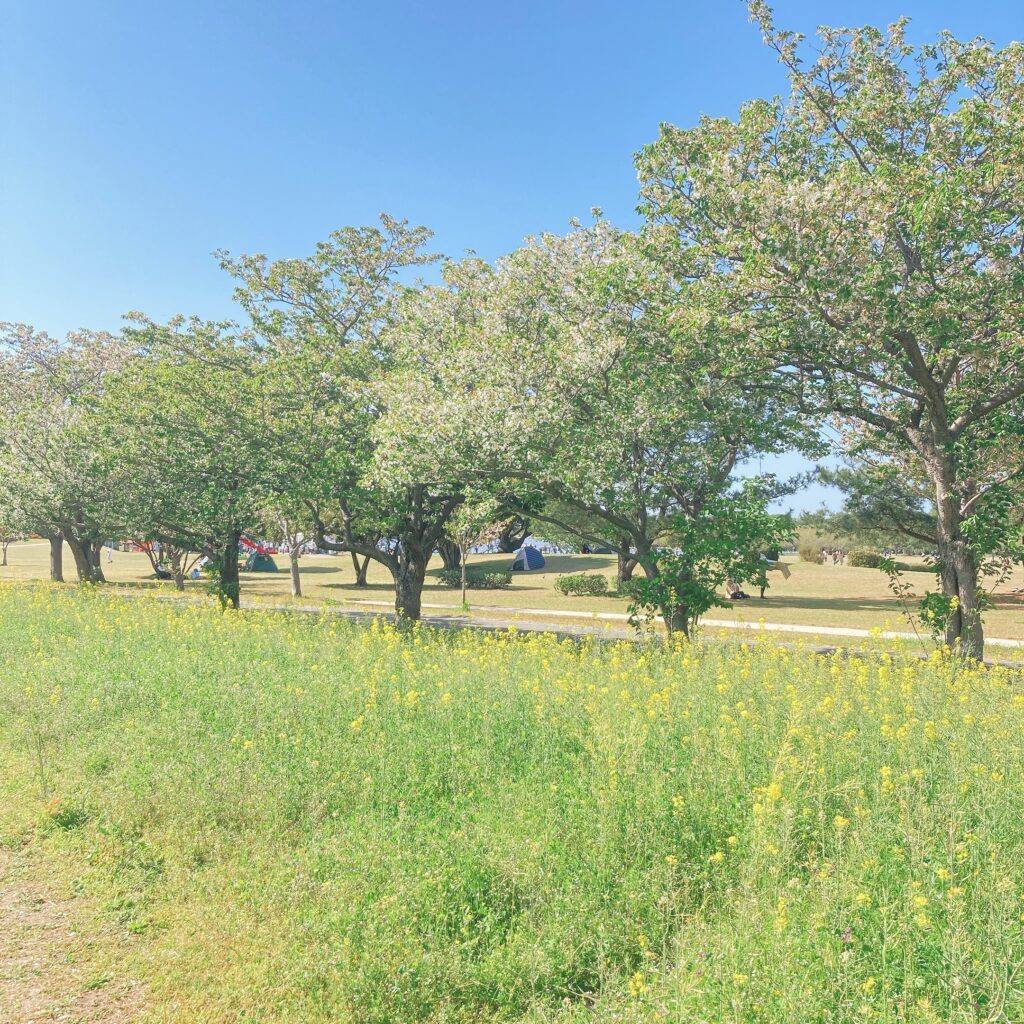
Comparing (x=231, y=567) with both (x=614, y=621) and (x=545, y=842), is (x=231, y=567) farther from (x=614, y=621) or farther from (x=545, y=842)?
(x=545, y=842)

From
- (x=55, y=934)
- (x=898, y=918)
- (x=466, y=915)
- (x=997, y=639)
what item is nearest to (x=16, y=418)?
(x=55, y=934)

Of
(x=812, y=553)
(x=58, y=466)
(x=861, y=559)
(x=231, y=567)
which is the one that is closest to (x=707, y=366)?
(x=231, y=567)

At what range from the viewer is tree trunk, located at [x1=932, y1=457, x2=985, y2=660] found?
459 inches

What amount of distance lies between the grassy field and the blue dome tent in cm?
4111

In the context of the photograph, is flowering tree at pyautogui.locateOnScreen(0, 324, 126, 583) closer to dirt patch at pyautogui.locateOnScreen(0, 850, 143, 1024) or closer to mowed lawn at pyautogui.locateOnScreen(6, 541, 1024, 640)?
mowed lawn at pyautogui.locateOnScreen(6, 541, 1024, 640)

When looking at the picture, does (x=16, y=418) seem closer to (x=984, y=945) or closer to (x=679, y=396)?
(x=679, y=396)

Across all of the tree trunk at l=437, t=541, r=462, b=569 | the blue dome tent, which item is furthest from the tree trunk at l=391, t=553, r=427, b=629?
the blue dome tent

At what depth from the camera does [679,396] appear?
12094mm

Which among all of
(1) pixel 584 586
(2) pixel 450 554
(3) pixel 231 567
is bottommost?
(1) pixel 584 586

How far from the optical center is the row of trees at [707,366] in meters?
9.70

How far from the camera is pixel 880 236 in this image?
9.67m

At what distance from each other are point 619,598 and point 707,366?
2249 cm

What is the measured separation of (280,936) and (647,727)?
2.96 m

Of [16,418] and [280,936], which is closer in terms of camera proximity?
[280,936]
